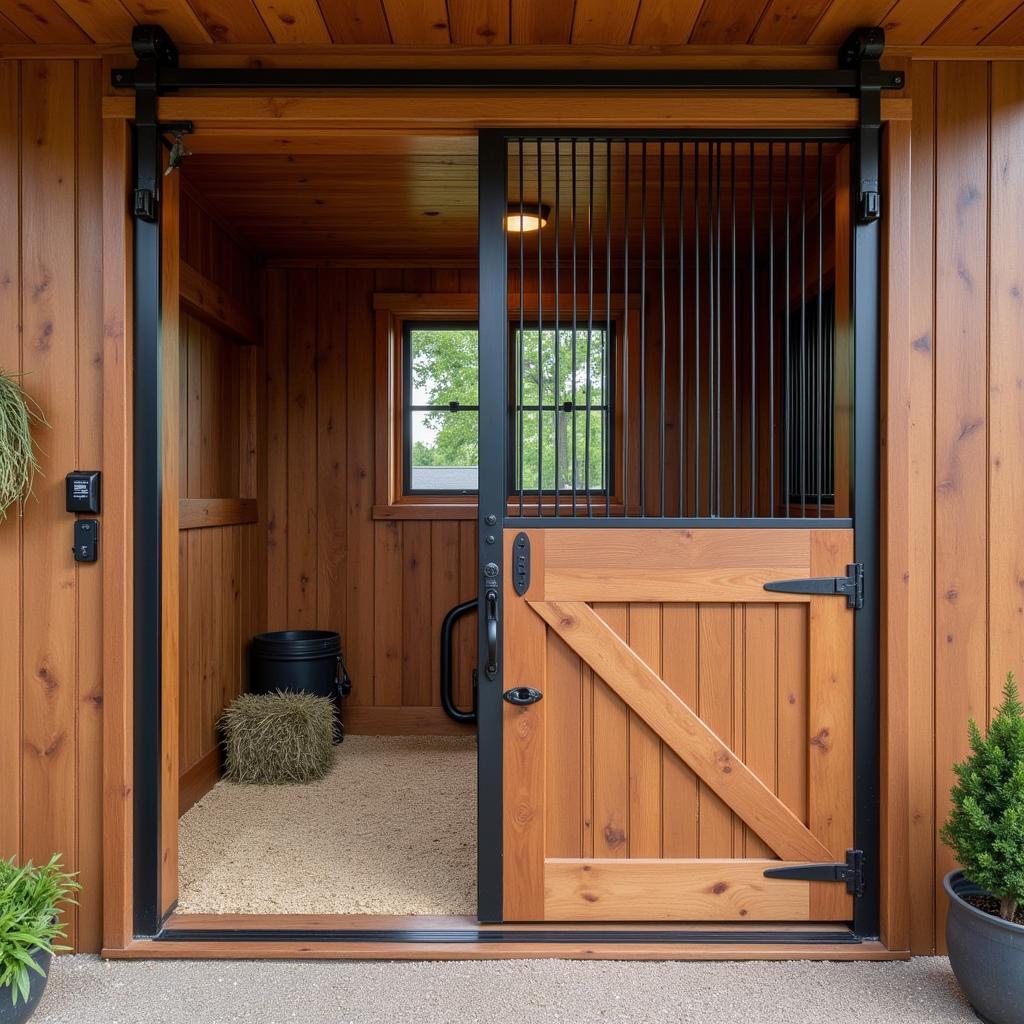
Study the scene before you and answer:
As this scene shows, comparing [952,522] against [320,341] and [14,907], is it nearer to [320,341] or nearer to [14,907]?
[14,907]

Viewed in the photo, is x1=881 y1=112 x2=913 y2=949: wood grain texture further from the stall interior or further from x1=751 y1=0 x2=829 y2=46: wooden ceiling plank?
the stall interior

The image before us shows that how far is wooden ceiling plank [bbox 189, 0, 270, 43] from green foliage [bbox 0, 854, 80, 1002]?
6.53 ft

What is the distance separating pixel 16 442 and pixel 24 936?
1.09 meters

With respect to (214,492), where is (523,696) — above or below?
below

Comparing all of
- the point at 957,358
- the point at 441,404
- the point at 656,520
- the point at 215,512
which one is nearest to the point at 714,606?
the point at 656,520

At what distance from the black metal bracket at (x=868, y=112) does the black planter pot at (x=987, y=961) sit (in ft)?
5.34

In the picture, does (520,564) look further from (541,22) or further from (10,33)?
(10,33)

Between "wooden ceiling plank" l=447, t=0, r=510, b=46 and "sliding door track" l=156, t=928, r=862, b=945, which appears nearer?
"wooden ceiling plank" l=447, t=0, r=510, b=46

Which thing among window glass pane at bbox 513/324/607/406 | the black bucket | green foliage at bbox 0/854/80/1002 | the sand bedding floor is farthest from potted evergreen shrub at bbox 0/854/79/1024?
window glass pane at bbox 513/324/607/406

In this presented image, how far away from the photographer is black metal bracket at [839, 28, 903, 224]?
219 cm

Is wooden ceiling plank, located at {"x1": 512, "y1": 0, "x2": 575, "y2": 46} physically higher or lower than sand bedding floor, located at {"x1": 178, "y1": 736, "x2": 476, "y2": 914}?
higher

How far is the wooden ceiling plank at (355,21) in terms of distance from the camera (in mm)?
2059

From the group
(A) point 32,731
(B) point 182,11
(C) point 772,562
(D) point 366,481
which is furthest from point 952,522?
(D) point 366,481

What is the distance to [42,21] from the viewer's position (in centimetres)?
212
